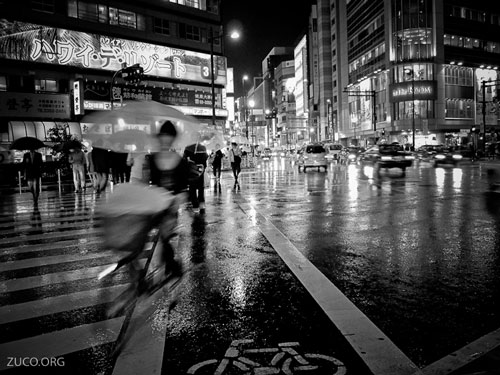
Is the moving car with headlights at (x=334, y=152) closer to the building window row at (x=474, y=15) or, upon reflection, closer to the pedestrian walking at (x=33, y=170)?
the building window row at (x=474, y=15)

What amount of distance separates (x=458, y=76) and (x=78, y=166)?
64.9 m

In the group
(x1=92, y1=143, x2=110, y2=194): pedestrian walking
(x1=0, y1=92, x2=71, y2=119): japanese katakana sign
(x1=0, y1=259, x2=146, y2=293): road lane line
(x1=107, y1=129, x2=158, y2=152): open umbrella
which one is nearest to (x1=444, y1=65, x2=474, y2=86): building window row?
(x1=0, y1=92, x2=71, y2=119): japanese katakana sign

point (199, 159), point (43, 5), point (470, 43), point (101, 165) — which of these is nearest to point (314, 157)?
point (199, 159)

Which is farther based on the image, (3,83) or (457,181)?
(3,83)

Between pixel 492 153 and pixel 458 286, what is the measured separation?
158 feet

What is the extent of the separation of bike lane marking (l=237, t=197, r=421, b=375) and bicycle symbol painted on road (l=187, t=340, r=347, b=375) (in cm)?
31

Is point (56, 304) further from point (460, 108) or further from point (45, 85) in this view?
point (460, 108)

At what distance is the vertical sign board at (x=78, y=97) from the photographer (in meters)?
37.6

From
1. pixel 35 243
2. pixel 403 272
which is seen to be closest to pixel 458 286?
pixel 403 272

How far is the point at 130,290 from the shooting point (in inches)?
212

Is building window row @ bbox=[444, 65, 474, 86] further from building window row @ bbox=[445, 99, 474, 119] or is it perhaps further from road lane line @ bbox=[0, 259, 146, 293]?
road lane line @ bbox=[0, 259, 146, 293]

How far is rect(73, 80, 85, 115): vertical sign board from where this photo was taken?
37.6 metres

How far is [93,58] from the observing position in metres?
41.1

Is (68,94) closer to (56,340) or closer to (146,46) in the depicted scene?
(146,46)
